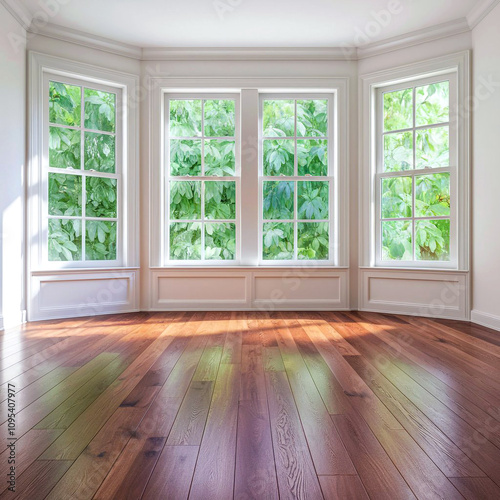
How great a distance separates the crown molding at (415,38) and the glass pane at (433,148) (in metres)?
0.97

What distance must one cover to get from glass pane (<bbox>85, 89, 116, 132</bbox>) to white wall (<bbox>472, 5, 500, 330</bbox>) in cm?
395

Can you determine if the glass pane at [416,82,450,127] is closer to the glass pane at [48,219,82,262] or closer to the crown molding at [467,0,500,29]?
the crown molding at [467,0,500,29]

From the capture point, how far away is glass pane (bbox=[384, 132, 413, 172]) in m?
4.93

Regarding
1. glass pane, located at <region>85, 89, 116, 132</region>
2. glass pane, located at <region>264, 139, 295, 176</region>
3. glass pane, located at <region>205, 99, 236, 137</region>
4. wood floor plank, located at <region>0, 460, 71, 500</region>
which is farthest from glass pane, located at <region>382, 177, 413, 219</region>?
wood floor plank, located at <region>0, 460, 71, 500</region>

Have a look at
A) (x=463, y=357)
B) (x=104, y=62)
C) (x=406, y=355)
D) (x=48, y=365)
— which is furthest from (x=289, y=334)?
(x=104, y=62)

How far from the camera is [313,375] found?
99.7 inches

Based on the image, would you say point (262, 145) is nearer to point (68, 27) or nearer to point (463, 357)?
point (68, 27)

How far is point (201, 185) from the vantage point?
527 cm

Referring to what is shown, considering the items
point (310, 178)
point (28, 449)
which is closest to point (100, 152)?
point (310, 178)

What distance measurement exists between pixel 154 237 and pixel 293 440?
383 cm

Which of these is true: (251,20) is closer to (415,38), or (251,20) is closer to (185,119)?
(185,119)

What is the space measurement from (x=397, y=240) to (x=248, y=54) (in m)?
2.80

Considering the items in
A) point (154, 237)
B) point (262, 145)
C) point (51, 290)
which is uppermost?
point (262, 145)

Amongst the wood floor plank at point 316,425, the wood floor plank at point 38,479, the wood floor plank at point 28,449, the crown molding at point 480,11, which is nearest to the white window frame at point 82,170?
the wood floor plank at point 316,425
